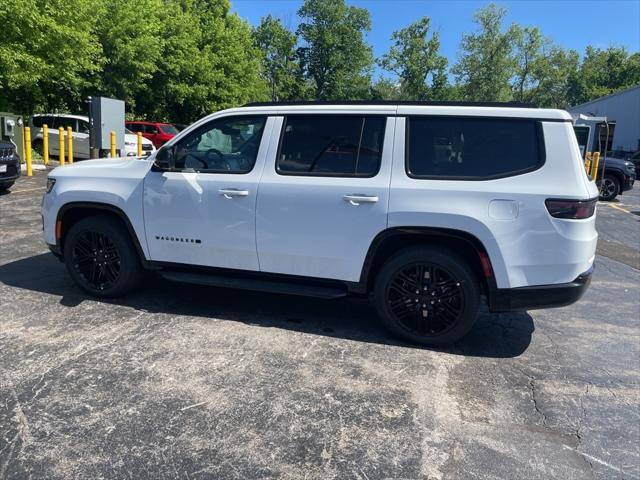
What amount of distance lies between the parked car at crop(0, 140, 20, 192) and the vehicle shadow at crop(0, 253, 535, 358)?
5612 millimetres

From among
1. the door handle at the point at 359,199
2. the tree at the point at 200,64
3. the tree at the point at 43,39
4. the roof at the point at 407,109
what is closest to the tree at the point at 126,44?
the tree at the point at 200,64

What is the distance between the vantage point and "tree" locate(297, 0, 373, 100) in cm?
6112

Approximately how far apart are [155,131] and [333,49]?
4451 cm

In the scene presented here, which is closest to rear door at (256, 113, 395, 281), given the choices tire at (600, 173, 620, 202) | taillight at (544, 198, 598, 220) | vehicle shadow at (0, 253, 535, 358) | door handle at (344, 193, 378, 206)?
door handle at (344, 193, 378, 206)

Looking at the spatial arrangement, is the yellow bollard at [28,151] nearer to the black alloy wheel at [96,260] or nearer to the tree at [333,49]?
the black alloy wheel at [96,260]

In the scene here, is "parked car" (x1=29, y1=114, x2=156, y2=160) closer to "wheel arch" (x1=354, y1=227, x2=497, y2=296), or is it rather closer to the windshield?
the windshield

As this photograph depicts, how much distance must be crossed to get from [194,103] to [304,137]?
29.0 metres

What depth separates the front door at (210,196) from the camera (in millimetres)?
4422

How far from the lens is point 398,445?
113 inches

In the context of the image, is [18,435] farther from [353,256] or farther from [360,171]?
[360,171]

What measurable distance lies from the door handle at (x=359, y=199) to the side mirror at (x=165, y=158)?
1677 millimetres

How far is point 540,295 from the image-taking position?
386 cm

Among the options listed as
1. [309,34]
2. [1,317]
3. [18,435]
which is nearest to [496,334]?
[18,435]

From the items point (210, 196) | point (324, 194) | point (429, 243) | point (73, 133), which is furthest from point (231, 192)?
point (73, 133)
